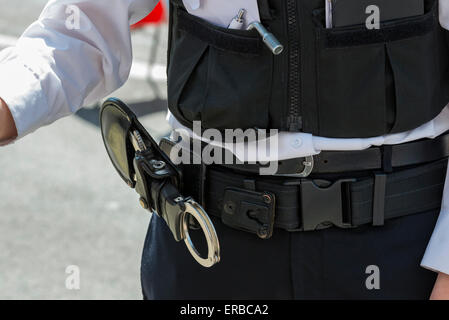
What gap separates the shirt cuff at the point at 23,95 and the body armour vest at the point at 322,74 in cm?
33

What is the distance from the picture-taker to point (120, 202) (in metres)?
4.54

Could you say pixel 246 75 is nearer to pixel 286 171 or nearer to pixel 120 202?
pixel 286 171

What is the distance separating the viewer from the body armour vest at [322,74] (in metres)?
1.49

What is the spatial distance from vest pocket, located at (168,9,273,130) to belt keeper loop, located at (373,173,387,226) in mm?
257

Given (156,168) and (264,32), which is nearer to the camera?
(264,32)

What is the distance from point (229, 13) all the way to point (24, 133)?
0.49 metres

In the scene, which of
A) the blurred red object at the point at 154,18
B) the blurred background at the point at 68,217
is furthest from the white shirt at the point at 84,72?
the blurred red object at the point at 154,18

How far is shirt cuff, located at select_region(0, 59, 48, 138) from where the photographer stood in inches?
58.2

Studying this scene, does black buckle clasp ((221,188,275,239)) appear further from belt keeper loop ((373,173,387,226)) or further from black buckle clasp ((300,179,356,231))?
belt keeper loop ((373,173,387,226))

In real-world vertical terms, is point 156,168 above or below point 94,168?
above

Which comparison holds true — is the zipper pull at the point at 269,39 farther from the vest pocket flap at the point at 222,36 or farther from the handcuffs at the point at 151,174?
the handcuffs at the point at 151,174

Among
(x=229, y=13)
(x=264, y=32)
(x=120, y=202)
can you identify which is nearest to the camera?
(x=264, y=32)

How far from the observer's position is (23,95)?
1499mm
